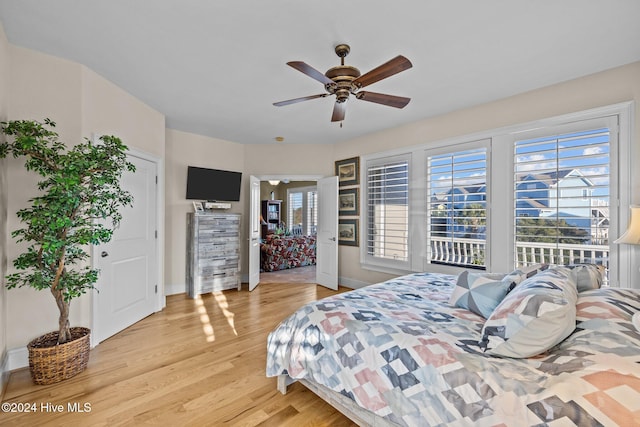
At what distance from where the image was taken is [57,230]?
222cm

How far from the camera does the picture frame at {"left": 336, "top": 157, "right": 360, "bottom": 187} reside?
4.92 meters

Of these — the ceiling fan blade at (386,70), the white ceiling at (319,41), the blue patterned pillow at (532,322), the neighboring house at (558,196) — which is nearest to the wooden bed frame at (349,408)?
the blue patterned pillow at (532,322)

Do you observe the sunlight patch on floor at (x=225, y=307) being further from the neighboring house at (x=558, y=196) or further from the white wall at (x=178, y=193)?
the neighboring house at (x=558, y=196)

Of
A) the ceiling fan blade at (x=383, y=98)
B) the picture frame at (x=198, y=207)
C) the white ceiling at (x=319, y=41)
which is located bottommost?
the picture frame at (x=198, y=207)

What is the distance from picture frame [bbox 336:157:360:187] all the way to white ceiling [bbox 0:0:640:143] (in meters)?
1.74

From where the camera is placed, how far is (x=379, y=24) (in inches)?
79.7

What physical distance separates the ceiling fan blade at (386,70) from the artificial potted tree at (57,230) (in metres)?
2.13

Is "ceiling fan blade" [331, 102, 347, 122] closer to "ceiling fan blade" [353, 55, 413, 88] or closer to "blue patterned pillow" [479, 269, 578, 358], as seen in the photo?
"ceiling fan blade" [353, 55, 413, 88]

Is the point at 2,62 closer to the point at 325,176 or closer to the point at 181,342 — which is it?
the point at 181,342

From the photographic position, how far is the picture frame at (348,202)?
195 inches

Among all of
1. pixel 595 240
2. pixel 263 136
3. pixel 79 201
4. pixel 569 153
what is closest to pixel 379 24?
pixel 569 153

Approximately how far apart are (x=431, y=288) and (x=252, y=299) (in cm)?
283

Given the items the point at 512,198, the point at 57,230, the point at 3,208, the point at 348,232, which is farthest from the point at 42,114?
the point at 512,198

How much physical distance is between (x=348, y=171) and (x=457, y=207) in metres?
2.00
